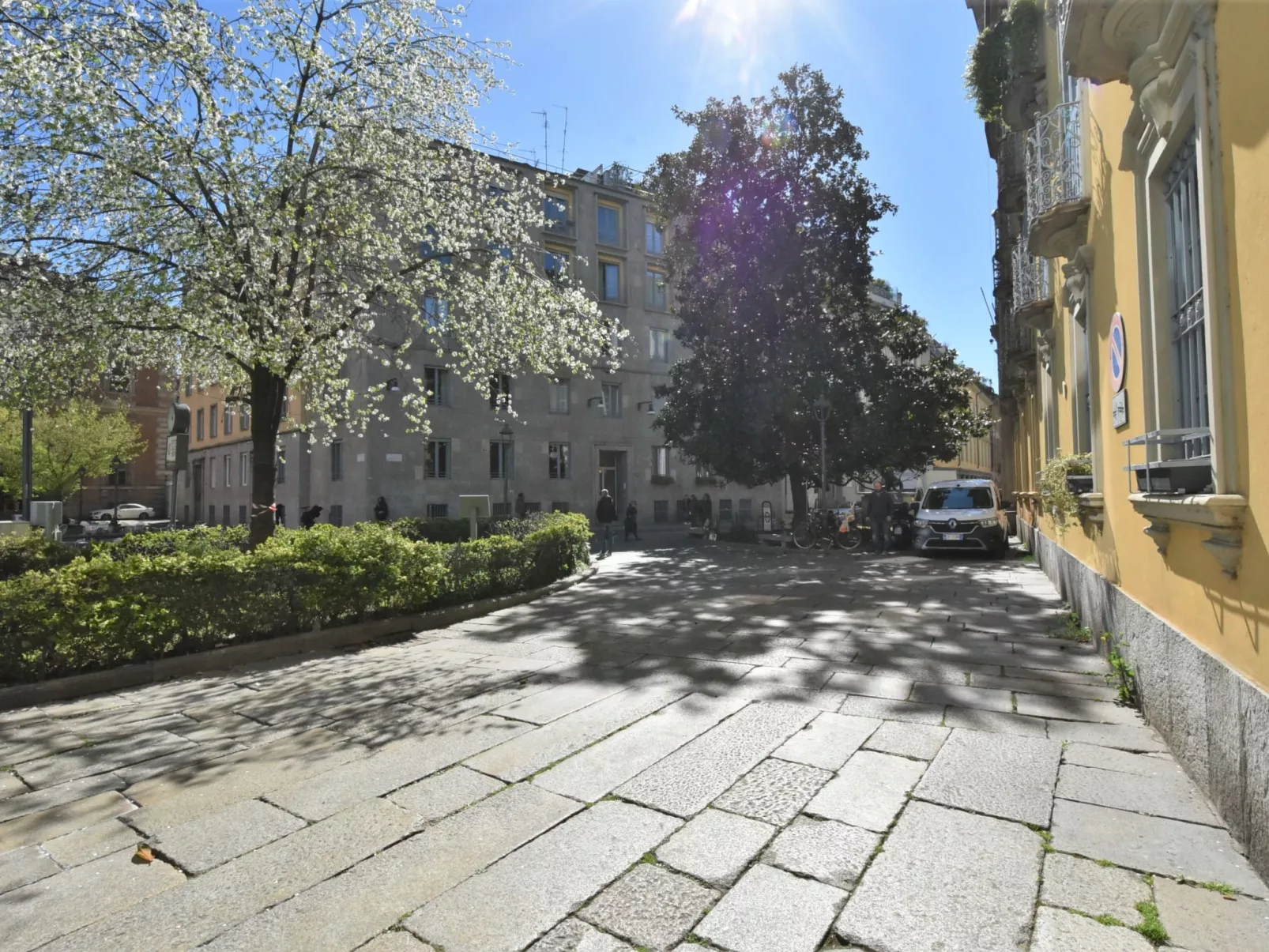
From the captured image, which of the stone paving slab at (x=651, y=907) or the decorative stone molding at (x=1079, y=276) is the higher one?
the decorative stone molding at (x=1079, y=276)

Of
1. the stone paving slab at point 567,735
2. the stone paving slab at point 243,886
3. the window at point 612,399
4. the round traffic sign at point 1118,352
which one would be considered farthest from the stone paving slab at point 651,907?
the window at point 612,399

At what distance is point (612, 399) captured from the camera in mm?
32219

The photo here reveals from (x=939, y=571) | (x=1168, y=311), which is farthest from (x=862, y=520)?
(x=1168, y=311)

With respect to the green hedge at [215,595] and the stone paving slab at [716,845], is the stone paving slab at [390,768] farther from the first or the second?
the green hedge at [215,595]

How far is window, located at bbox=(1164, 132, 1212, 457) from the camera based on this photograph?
3.54 metres

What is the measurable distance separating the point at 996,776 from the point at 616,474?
29.2m

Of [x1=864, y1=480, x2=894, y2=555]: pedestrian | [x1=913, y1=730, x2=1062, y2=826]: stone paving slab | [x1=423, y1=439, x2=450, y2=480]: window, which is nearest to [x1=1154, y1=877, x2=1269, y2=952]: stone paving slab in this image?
[x1=913, y1=730, x2=1062, y2=826]: stone paving slab

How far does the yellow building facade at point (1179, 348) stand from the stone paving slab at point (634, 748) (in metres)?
2.49

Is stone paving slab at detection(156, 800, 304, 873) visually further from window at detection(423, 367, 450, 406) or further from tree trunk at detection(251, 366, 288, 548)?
window at detection(423, 367, 450, 406)

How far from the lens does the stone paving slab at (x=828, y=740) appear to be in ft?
12.5

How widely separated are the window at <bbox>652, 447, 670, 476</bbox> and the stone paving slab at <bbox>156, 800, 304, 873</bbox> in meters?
30.1

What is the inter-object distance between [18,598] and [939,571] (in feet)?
42.7

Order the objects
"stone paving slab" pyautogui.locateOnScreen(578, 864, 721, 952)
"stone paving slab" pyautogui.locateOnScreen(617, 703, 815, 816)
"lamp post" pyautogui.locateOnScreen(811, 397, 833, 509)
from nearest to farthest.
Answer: "stone paving slab" pyautogui.locateOnScreen(578, 864, 721, 952) → "stone paving slab" pyautogui.locateOnScreen(617, 703, 815, 816) → "lamp post" pyautogui.locateOnScreen(811, 397, 833, 509)

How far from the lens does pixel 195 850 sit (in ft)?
9.68
